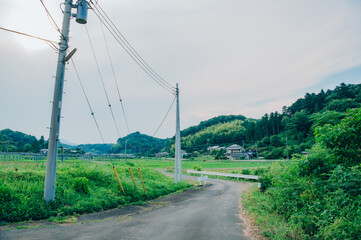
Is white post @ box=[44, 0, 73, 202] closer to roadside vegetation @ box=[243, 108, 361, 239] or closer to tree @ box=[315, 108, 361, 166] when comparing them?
roadside vegetation @ box=[243, 108, 361, 239]

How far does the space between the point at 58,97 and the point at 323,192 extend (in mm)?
10453

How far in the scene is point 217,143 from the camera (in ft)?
424

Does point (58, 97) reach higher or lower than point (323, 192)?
higher

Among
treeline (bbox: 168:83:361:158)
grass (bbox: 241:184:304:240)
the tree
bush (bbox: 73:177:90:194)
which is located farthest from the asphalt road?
treeline (bbox: 168:83:361:158)

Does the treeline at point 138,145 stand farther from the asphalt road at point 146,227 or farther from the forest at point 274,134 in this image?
the asphalt road at point 146,227

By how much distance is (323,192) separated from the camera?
22.4ft

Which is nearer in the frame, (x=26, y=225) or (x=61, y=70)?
(x=26, y=225)

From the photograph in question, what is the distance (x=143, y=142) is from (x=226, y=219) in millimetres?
127859

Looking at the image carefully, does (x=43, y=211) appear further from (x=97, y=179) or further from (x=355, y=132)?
(x=355, y=132)

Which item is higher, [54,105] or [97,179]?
[54,105]

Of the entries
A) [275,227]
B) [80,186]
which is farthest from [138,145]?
[275,227]

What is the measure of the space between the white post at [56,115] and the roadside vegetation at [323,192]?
7.83m

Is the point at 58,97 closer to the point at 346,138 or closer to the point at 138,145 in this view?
the point at 346,138

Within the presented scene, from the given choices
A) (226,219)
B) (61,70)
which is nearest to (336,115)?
(226,219)
